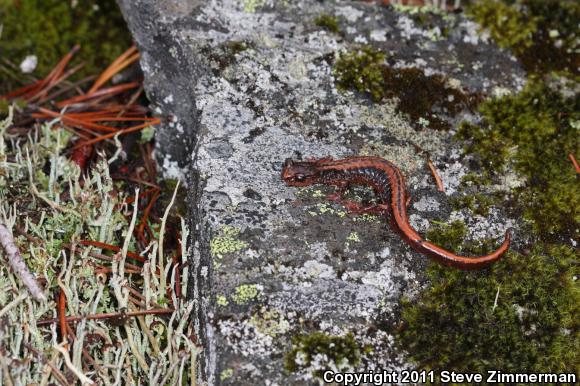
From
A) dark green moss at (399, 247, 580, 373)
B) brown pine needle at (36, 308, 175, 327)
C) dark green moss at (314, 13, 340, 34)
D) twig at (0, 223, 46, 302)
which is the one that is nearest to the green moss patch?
dark green moss at (399, 247, 580, 373)

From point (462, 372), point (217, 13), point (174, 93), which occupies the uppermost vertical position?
point (217, 13)

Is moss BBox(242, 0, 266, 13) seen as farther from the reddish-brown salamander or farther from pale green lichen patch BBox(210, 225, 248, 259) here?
pale green lichen patch BBox(210, 225, 248, 259)

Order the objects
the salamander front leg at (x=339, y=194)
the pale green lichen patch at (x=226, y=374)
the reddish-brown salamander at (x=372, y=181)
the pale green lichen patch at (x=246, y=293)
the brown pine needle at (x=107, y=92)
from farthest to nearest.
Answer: the brown pine needle at (x=107, y=92)
the salamander front leg at (x=339, y=194)
the reddish-brown salamander at (x=372, y=181)
the pale green lichen patch at (x=246, y=293)
the pale green lichen patch at (x=226, y=374)

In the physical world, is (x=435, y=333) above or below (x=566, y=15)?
below

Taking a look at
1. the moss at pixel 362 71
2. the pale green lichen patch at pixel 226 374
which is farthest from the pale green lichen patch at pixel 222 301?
the moss at pixel 362 71

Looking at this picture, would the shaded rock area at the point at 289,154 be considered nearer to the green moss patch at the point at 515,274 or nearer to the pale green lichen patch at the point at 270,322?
the pale green lichen patch at the point at 270,322

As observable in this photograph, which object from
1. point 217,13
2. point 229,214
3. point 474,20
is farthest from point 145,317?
point 474,20

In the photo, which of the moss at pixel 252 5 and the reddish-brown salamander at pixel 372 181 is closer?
the reddish-brown salamander at pixel 372 181

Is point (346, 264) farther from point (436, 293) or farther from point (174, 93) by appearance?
point (174, 93)

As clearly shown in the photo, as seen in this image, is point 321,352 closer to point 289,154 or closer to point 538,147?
point 289,154
